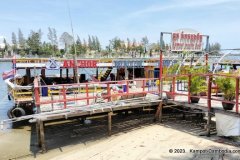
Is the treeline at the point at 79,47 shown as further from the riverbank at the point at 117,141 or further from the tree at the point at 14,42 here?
the riverbank at the point at 117,141

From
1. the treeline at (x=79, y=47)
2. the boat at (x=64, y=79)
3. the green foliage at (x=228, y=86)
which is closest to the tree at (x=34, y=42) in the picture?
the treeline at (x=79, y=47)

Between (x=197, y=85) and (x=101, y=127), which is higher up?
(x=197, y=85)

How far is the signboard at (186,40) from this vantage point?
1388cm

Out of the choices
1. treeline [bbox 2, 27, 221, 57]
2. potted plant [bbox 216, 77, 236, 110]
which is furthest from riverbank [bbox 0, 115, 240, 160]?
treeline [bbox 2, 27, 221, 57]

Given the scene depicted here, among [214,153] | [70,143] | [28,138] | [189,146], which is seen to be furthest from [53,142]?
[214,153]

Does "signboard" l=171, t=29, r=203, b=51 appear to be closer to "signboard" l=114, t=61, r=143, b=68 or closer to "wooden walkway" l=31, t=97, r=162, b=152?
"wooden walkway" l=31, t=97, r=162, b=152

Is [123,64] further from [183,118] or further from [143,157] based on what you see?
[143,157]

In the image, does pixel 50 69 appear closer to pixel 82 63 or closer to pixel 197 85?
pixel 82 63

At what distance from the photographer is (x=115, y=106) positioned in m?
13.9

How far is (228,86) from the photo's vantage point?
37.0ft

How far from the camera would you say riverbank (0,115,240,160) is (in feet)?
34.6

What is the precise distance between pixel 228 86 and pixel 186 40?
3.69 m

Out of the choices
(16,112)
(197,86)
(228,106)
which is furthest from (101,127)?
(228,106)

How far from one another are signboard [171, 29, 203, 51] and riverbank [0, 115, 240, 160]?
362cm
